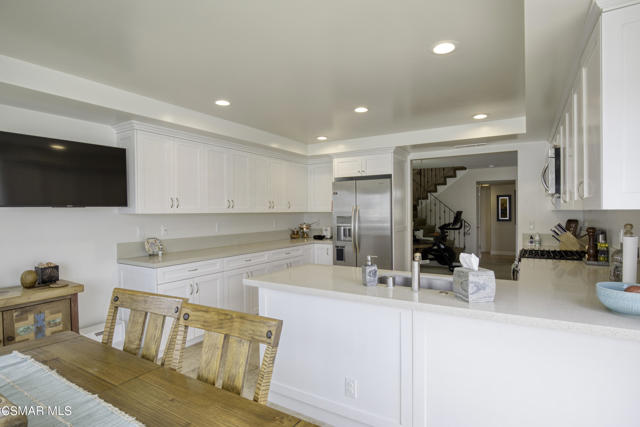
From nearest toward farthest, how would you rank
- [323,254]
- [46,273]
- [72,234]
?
[46,273]
[72,234]
[323,254]

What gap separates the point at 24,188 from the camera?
2.64m

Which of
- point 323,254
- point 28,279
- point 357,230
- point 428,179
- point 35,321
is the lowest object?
point 35,321

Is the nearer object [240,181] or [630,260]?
[630,260]

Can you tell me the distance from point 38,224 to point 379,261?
3894 millimetres

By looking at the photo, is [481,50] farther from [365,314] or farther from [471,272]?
[365,314]

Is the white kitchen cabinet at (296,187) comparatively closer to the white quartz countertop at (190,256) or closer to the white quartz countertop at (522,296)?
the white quartz countertop at (190,256)

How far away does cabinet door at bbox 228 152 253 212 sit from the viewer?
14.4 feet

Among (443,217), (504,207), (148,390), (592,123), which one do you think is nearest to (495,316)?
(592,123)

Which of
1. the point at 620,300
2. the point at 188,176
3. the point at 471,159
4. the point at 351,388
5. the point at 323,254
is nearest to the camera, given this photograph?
the point at 620,300

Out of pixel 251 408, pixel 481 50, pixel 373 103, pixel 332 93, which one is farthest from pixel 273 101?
pixel 251 408

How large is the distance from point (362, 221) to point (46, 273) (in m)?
3.64

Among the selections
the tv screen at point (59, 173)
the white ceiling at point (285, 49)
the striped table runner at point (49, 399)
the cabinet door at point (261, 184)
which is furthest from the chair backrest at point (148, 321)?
the cabinet door at point (261, 184)

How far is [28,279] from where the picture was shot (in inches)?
104

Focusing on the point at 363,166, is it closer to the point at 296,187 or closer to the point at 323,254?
the point at 296,187
